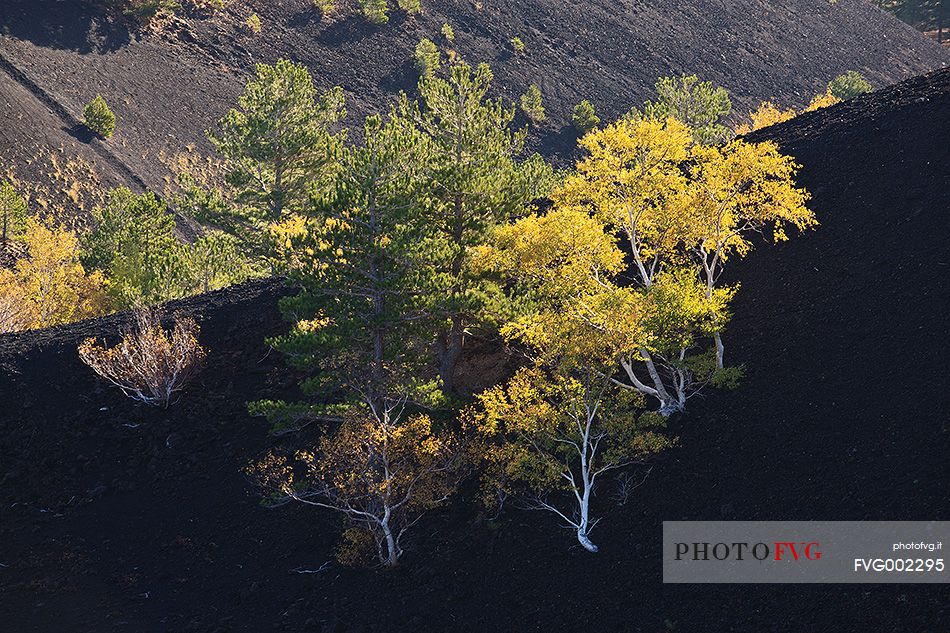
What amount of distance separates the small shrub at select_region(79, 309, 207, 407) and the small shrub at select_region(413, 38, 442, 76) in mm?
69262

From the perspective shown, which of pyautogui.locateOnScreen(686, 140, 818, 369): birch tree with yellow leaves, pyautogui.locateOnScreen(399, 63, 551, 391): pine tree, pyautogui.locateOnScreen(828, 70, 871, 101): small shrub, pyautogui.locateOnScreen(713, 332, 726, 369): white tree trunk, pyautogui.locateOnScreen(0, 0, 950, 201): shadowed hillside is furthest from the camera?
pyautogui.locateOnScreen(828, 70, 871, 101): small shrub

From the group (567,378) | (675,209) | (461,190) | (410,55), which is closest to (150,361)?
(461,190)

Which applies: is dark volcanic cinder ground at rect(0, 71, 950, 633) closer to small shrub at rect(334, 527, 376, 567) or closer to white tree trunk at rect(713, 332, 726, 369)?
small shrub at rect(334, 527, 376, 567)

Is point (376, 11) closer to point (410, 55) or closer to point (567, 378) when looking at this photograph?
point (410, 55)

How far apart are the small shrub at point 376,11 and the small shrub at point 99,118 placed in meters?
37.3

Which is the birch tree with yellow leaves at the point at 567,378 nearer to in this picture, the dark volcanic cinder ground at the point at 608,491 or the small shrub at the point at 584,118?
the dark volcanic cinder ground at the point at 608,491

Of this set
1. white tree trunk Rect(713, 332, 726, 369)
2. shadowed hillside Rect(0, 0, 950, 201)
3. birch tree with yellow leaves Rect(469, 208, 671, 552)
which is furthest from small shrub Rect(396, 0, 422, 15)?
white tree trunk Rect(713, 332, 726, 369)

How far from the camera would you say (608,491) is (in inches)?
886

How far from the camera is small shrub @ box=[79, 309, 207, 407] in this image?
97.3ft

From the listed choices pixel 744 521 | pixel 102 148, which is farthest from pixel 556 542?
pixel 102 148

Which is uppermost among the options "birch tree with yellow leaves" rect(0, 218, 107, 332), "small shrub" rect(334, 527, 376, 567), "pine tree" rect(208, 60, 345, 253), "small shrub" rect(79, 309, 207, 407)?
"pine tree" rect(208, 60, 345, 253)

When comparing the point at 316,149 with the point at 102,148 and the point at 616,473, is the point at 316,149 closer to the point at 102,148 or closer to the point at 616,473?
the point at 616,473

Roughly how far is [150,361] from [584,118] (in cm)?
7029

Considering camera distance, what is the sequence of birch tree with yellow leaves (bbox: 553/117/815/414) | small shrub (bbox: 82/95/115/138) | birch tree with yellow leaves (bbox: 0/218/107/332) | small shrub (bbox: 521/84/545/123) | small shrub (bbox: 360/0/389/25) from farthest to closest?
small shrub (bbox: 360/0/389/25) → small shrub (bbox: 521/84/545/123) → small shrub (bbox: 82/95/115/138) → birch tree with yellow leaves (bbox: 0/218/107/332) → birch tree with yellow leaves (bbox: 553/117/815/414)
